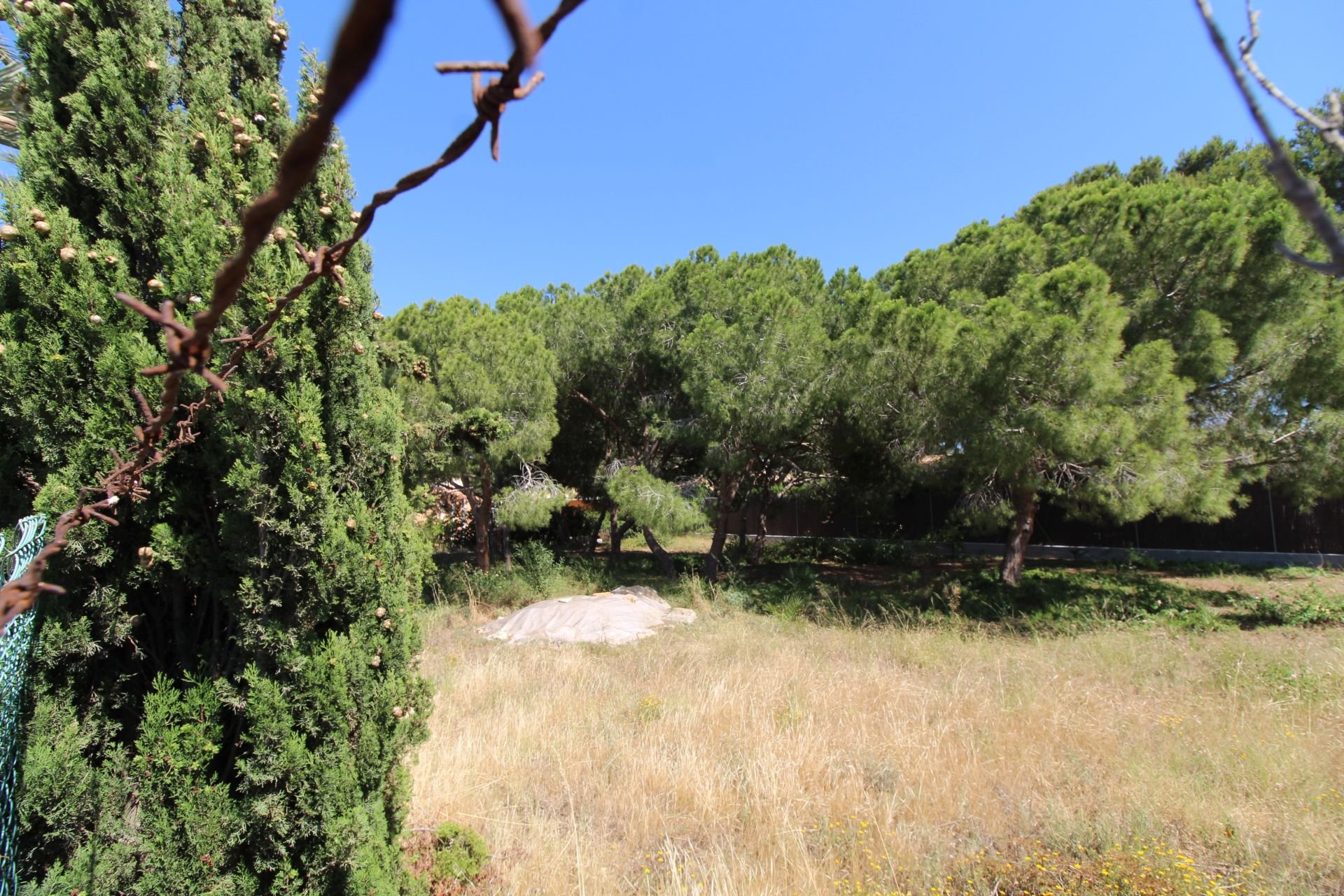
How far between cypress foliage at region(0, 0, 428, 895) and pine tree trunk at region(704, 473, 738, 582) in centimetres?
1043

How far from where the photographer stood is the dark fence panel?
13883 millimetres

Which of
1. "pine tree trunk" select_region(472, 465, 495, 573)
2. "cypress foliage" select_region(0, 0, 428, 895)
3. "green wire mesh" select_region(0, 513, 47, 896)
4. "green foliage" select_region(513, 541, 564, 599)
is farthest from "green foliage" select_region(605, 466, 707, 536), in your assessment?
"green wire mesh" select_region(0, 513, 47, 896)

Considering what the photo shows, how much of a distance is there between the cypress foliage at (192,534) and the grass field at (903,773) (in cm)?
104

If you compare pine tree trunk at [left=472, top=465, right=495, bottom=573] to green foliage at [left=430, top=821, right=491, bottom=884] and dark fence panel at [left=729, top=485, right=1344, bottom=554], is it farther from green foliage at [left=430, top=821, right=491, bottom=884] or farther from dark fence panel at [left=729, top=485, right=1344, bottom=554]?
green foliage at [left=430, top=821, right=491, bottom=884]

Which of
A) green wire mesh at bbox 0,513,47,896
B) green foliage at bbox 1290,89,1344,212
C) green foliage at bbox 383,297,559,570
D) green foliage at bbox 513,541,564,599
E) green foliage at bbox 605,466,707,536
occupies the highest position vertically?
green foliage at bbox 1290,89,1344,212

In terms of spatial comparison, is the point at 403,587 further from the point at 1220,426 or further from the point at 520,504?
the point at 1220,426

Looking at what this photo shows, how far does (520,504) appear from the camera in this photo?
1129 cm

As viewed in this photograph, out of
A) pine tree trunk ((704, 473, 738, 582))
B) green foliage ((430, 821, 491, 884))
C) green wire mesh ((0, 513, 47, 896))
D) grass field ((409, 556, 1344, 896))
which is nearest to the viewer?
green wire mesh ((0, 513, 47, 896))

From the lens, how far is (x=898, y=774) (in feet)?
12.2

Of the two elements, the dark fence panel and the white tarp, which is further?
the dark fence panel

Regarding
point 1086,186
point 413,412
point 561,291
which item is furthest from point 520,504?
point 1086,186

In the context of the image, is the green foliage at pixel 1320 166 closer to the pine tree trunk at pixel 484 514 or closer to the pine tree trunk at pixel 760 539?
the pine tree trunk at pixel 760 539

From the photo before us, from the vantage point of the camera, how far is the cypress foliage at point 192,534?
207 cm

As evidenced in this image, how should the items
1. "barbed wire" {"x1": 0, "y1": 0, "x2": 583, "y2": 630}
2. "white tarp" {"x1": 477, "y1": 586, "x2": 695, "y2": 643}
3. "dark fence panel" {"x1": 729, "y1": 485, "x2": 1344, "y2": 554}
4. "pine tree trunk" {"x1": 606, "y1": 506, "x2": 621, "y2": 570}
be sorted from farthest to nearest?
"pine tree trunk" {"x1": 606, "y1": 506, "x2": 621, "y2": 570} < "dark fence panel" {"x1": 729, "y1": 485, "x2": 1344, "y2": 554} < "white tarp" {"x1": 477, "y1": 586, "x2": 695, "y2": 643} < "barbed wire" {"x1": 0, "y1": 0, "x2": 583, "y2": 630}
